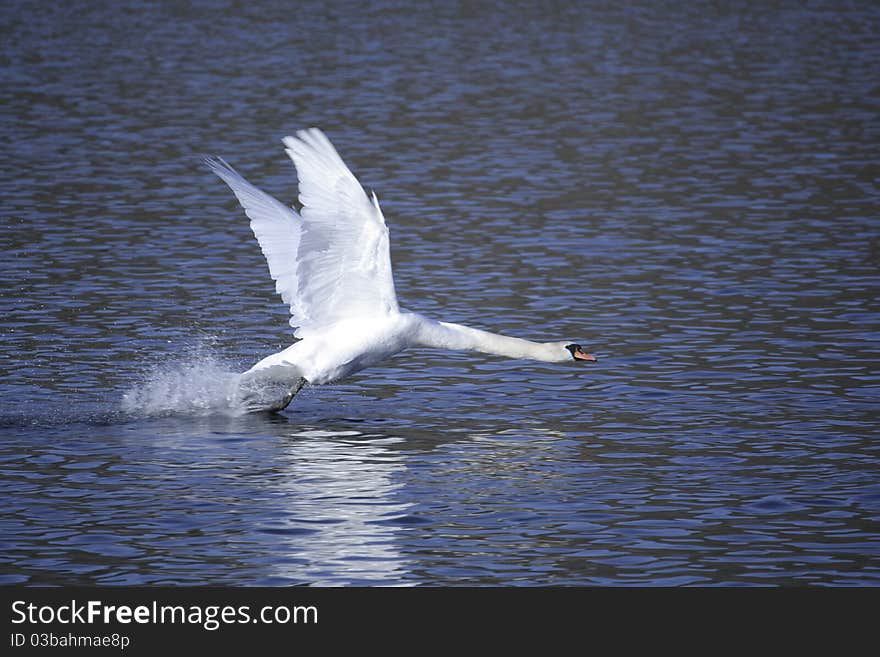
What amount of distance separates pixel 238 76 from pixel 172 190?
1542 centimetres

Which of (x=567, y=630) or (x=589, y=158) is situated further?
(x=589, y=158)

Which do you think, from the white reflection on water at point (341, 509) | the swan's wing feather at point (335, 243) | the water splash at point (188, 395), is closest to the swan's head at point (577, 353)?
the swan's wing feather at point (335, 243)

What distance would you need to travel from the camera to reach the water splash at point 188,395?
1636cm

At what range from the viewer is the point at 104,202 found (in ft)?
90.4

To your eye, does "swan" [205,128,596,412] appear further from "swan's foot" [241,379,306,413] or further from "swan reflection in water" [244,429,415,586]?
"swan reflection in water" [244,429,415,586]

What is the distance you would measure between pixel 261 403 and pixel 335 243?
1.90 meters

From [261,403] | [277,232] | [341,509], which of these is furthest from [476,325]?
[341,509]

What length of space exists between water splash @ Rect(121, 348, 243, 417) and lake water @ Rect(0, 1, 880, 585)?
0.03 metres

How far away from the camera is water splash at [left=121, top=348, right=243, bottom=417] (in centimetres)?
1636

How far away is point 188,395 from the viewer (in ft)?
54.3

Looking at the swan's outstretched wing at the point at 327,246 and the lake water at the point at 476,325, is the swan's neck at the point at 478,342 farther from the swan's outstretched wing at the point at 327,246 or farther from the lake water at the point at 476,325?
the lake water at the point at 476,325

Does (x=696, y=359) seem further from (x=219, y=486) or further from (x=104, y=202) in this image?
(x=104, y=202)

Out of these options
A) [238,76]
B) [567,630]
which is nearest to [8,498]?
[567,630]

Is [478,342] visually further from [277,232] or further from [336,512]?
[336,512]
